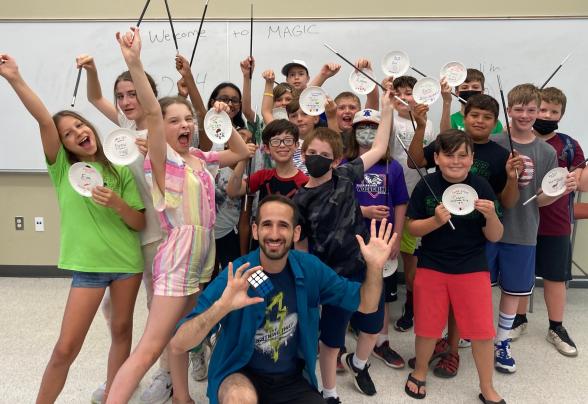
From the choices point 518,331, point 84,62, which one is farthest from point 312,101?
point 518,331

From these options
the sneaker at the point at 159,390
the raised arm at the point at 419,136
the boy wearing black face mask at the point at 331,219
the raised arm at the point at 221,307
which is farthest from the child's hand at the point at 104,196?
the raised arm at the point at 419,136

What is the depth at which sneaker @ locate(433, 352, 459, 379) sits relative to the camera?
231cm

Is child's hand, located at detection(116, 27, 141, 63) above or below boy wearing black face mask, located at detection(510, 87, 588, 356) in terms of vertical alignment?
above

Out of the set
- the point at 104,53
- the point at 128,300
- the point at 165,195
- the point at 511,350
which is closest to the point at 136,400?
the point at 128,300

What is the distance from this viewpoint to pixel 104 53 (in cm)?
337

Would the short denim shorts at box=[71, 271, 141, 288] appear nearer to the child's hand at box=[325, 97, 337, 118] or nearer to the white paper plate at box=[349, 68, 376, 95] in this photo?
the child's hand at box=[325, 97, 337, 118]

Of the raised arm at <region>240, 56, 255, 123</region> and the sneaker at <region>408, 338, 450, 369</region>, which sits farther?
the raised arm at <region>240, 56, 255, 123</region>

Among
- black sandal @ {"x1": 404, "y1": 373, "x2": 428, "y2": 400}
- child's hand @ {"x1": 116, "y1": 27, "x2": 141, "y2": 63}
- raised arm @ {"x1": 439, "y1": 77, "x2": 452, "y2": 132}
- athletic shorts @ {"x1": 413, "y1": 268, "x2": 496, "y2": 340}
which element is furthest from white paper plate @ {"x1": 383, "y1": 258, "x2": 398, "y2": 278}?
child's hand @ {"x1": 116, "y1": 27, "x2": 141, "y2": 63}

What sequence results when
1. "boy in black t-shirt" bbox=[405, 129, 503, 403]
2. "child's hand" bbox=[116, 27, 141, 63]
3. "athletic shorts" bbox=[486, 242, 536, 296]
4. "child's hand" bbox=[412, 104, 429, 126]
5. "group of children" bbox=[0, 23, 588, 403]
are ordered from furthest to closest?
"athletic shorts" bbox=[486, 242, 536, 296], "child's hand" bbox=[412, 104, 429, 126], "boy in black t-shirt" bbox=[405, 129, 503, 403], "group of children" bbox=[0, 23, 588, 403], "child's hand" bbox=[116, 27, 141, 63]

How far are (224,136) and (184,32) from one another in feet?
6.03

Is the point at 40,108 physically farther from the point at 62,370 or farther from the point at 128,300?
the point at 62,370

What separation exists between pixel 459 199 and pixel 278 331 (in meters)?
0.99

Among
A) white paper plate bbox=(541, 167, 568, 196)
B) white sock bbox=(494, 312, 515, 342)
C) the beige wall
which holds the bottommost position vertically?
white sock bbox=(494, 312, 515, 342)

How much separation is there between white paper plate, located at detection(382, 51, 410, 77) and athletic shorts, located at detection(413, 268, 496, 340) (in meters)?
1.31
